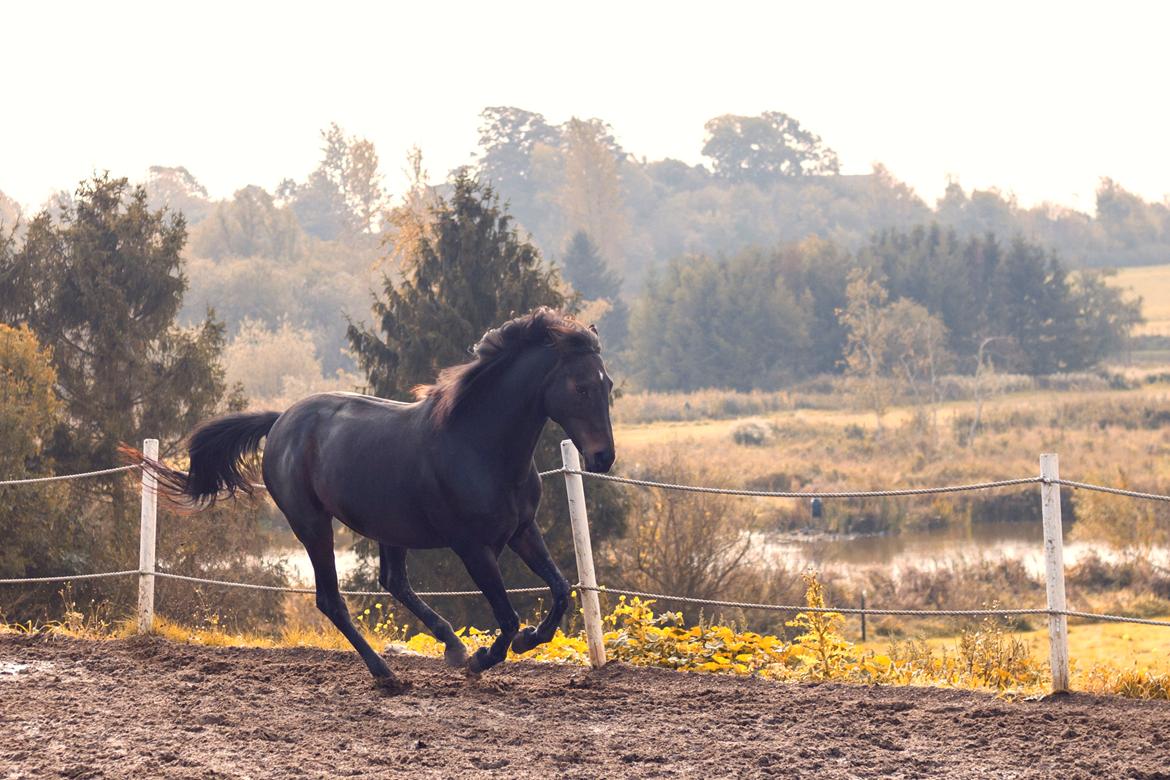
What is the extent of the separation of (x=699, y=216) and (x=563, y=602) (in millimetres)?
107448

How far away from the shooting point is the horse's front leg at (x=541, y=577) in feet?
22.2

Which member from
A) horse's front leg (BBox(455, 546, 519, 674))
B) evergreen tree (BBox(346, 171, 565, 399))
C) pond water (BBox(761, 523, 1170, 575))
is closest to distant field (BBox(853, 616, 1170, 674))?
pond water (BBox(761, 523, 1170, 575))

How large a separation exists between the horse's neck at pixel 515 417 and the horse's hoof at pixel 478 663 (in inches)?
38.1

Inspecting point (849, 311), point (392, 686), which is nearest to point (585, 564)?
point (392, 686)

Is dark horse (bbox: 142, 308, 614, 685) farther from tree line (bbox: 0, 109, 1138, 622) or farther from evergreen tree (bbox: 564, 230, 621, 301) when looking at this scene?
evergreen tree (bbox: 564, 230, 621, 301)

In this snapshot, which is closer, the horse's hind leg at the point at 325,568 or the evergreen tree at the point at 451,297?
the horse's hind leg at the point at 325,568

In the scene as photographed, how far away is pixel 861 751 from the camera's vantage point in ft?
18.6

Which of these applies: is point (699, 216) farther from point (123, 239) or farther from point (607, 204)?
point (123, 239)

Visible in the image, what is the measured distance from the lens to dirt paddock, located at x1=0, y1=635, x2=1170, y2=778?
5.49 m

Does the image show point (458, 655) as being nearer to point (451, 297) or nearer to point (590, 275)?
point (451, 297)

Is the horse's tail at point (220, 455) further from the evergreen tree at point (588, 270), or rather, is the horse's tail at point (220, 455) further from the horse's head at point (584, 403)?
the evergreen tree at point (588, 270)

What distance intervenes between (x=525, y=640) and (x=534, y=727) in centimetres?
78

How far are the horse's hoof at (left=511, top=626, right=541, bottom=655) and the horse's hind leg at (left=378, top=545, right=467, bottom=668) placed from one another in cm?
34

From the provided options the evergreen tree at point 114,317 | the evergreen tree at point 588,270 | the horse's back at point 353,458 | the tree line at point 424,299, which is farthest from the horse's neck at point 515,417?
the evergreen tree at point 588,270
